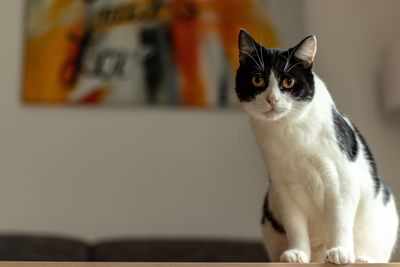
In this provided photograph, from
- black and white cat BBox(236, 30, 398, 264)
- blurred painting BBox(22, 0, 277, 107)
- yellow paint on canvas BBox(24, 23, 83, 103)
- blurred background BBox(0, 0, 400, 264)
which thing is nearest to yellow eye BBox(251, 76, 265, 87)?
black and white cat BBox(236, 30, 398, 264)

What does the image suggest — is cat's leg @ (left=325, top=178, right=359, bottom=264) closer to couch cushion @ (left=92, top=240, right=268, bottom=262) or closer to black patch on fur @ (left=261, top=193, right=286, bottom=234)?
black patch on fur @ (left=261, top=193, right=286, bottom=234)

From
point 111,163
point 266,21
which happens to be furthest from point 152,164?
point 266,21

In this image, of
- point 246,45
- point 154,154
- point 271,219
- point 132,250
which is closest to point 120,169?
point 154,154

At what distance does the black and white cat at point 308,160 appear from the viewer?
2.89ft

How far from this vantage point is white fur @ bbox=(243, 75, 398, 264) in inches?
34.5

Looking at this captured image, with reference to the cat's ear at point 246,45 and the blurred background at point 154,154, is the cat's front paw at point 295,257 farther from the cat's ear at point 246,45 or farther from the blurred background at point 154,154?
the blurred background at point 154,154

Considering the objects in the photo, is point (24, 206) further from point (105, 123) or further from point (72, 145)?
point (105, 123)

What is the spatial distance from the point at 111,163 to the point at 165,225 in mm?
268

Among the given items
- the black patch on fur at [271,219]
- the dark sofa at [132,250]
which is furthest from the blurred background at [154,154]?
the black patch on fur at [271,219]

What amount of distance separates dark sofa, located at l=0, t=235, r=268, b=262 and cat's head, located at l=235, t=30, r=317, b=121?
0.74m

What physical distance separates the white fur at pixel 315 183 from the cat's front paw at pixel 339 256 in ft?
0.05

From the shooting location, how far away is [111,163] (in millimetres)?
1825

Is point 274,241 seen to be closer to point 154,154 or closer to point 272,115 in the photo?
point 272,115

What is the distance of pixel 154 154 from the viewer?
1.85 metres
